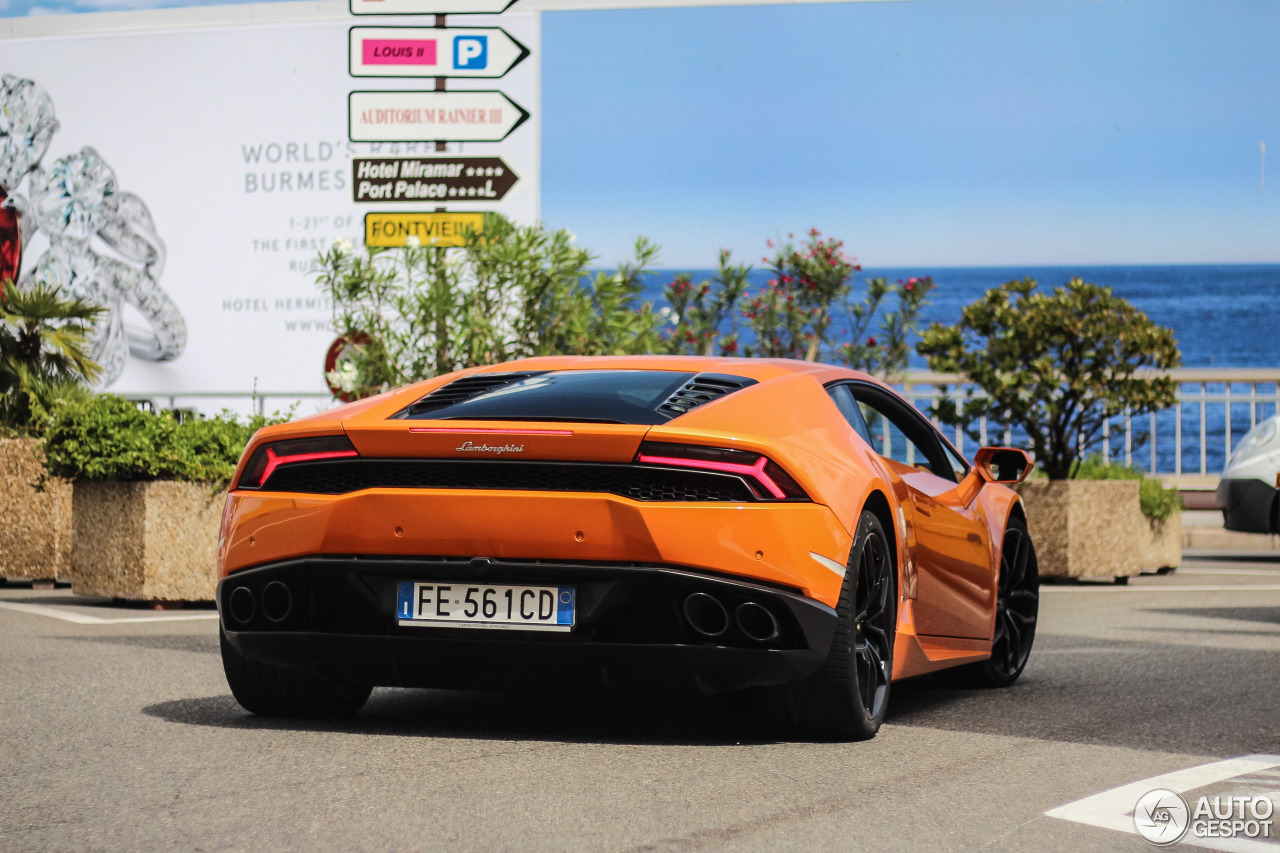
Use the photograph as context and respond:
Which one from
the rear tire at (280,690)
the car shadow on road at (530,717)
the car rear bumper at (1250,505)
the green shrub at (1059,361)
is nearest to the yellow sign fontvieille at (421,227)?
the green shrub at (1059,361)

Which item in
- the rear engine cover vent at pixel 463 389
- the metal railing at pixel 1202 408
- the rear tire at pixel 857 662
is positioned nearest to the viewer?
the rear tire at pixel 857 662

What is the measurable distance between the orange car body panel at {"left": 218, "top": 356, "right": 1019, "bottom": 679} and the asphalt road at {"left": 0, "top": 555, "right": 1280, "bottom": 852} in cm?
55

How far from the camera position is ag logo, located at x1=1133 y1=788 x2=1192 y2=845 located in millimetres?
3980

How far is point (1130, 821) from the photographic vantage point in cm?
411

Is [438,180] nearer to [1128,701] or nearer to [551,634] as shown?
[1128,701]

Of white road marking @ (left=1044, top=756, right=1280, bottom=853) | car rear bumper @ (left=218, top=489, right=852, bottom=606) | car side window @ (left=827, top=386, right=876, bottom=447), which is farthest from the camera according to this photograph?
car side window @ (left=827, top=386, right=876, bottom=447)

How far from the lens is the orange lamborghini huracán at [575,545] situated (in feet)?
15.7

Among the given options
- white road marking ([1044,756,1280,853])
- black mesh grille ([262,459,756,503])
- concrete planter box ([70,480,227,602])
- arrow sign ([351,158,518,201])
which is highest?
arrow sign ([351,158,518,201])

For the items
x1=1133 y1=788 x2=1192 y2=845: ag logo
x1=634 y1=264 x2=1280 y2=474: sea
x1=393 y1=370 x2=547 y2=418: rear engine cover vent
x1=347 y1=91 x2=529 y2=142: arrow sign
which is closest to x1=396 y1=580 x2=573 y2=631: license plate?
x1=393 y1=370 x2=547 y2=418: rear engine cover vent

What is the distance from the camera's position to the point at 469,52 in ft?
48.6

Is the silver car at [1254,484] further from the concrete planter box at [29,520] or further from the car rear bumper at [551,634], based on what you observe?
the car rear bumper at [551,634]

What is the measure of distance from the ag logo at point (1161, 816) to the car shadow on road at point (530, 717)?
1.26m

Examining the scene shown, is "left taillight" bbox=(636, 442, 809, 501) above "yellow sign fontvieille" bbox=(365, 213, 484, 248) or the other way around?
the other way around

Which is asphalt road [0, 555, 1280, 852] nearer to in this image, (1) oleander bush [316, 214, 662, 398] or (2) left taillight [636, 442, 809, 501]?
(2) left taillight [636, 442, 809, 501]
